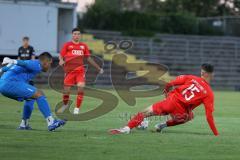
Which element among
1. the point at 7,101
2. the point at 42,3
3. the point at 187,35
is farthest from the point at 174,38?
the point at 7,101

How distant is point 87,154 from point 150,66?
2692 centimetres

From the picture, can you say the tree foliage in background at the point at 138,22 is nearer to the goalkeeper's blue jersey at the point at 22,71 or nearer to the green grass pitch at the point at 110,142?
the green grass pitch at the point at 110,142

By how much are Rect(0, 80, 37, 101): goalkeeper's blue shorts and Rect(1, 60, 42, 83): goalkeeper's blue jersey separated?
0.09m

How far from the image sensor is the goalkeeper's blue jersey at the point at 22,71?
13289 mm

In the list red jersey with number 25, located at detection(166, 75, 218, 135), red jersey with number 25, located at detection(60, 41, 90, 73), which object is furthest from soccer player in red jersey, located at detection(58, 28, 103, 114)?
red jersey with number 25, located at detection(166, 75, 218, 135)

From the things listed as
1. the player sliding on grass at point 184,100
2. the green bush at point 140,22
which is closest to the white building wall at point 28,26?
the green bush at point 140,22

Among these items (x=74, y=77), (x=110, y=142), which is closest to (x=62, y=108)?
(x=74, y=77)

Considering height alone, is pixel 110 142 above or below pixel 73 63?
above

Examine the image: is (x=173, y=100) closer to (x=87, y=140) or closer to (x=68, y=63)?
(x=87, y=140)

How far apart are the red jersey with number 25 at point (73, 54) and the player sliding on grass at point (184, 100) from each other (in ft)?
21.2

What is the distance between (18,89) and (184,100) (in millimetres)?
3011

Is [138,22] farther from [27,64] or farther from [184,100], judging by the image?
[27,64]

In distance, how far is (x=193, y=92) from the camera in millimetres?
13508

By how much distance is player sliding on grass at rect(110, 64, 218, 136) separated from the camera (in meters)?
13.4
